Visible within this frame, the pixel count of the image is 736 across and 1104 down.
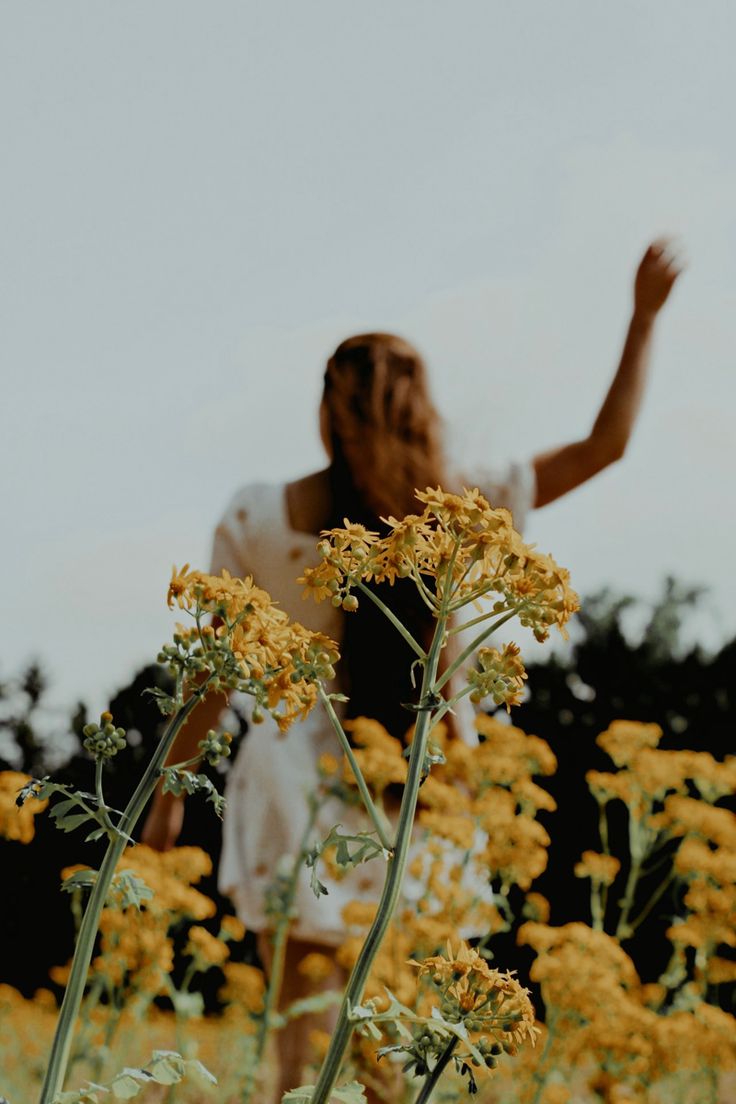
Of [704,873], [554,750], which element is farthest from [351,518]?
[554,750]

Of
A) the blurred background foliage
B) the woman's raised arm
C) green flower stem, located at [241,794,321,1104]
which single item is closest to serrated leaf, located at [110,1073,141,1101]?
green flower stem, located at [241,794,321,1104]

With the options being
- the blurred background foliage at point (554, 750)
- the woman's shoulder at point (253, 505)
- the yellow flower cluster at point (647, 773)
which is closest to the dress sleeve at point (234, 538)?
the woman's shoulder at point (253, 505)

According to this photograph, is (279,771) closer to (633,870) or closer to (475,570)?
(633,870)

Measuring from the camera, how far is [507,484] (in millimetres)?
3748

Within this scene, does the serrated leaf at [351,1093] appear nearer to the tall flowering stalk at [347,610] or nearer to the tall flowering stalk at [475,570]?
the tall flowering stalk at [347,610]

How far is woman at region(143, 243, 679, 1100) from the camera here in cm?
354

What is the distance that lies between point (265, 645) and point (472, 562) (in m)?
0.23

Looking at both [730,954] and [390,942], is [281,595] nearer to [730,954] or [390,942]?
[390,942]

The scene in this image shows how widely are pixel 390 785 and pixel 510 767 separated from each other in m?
0.51

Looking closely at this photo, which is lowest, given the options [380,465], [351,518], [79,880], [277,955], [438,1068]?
[277,955]

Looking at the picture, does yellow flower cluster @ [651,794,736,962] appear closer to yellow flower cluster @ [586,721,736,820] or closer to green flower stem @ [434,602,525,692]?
yellow flower cluster @ [586,721,736,820]

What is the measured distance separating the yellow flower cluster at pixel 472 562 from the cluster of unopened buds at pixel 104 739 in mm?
246

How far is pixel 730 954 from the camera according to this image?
8516 millimetres

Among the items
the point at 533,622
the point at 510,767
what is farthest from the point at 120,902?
the point at 510,767
